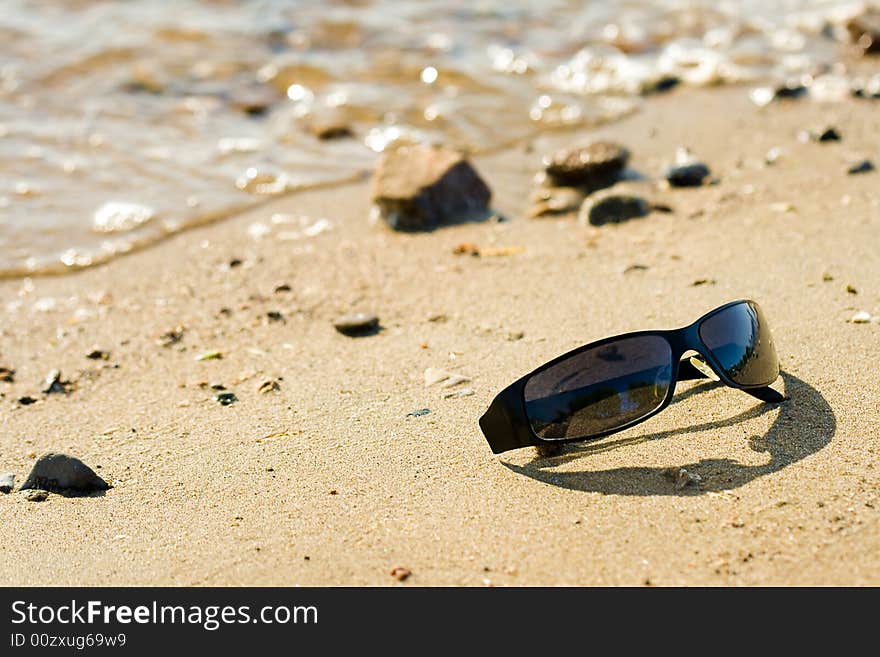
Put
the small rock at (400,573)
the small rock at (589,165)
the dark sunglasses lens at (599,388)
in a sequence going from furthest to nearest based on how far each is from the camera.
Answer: the small rock at (589,165) → the dark sunglasses lens at (599,388) → the small rock at (400,573)

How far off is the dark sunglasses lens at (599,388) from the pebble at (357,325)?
1.41 m

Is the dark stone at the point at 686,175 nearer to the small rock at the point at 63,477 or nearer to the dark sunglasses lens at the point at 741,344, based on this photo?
the dark sunglasses lens at the point at 741,344

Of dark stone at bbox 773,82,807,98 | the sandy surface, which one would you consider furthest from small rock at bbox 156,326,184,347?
dark stone at bbox 773,82,807,98

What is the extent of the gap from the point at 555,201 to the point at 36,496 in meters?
3.08

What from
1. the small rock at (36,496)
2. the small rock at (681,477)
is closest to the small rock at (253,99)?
the small rock at (36,496)

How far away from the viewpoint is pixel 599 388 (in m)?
2.54

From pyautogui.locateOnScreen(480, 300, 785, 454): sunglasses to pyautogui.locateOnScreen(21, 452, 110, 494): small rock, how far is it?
106cm

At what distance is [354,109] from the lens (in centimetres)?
684

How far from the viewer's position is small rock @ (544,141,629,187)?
527 cm

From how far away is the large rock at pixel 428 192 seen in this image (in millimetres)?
4996

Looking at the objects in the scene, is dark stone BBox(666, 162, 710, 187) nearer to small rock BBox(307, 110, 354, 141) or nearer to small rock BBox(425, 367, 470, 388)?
small rock BBox(307, 110, 354, 141)

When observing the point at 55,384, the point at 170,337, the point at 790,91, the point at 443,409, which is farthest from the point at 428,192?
the point at 790,91
